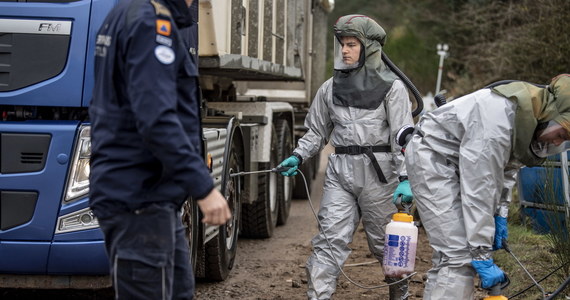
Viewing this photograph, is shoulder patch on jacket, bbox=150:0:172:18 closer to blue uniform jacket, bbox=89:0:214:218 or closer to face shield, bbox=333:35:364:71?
blue uniform jacket, bbox=89:0:214:218

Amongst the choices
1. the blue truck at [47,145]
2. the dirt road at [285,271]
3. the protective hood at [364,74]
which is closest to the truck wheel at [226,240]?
the dirt road at [285,271]

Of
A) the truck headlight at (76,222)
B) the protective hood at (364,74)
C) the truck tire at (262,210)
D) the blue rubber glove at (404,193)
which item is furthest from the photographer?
the truck tire at (262,210)

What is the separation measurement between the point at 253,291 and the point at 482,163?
3.08 meters

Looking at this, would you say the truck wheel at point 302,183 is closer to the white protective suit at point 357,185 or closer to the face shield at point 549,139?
the white protective suit at point 357,185

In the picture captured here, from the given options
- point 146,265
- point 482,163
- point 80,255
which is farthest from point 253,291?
point 146,265

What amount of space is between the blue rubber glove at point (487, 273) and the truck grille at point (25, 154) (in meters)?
2.52

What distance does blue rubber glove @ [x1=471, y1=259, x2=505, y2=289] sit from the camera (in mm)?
4422

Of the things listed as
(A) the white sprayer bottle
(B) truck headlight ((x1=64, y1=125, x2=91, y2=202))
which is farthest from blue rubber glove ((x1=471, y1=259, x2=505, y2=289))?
(B) truck headlight ((x1=64, y1=125, x2=91, y2=202))

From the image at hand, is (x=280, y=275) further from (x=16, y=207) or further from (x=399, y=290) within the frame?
(x=16, y=207)

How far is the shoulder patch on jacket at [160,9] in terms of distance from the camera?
3328mm

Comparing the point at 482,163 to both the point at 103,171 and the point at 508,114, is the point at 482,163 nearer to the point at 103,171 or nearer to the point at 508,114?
the point at 508,114

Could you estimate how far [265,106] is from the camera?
8.96m

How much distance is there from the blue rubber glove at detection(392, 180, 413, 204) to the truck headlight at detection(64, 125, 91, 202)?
72.1 inches

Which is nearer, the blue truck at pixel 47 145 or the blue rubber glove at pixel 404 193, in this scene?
the blue truck at pixel 47 145
